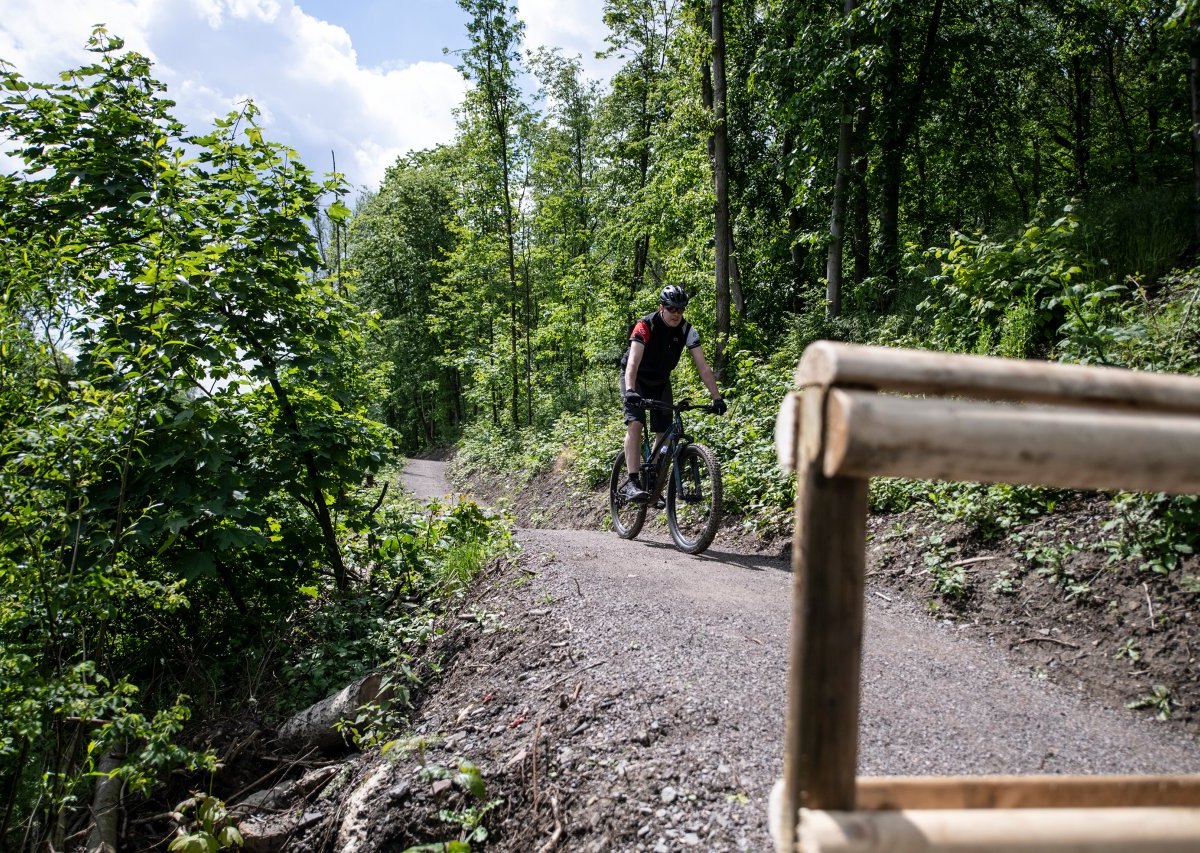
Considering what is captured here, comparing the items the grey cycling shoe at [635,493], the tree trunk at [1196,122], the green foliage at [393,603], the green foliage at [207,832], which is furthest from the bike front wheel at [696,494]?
the tree trunk at [1196,122]

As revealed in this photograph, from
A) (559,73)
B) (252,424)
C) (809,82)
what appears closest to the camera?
(252,424)

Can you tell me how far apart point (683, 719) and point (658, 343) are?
4.46 m

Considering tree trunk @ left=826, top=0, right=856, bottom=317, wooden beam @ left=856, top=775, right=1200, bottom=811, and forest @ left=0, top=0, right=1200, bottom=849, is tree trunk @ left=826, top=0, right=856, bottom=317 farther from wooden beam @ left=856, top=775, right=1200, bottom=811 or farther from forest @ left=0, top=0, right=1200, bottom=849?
wooden beam @ left=856, top=775, right=1200, bottom=811

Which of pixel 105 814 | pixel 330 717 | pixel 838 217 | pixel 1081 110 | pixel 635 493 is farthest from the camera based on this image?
pixel 1081 110

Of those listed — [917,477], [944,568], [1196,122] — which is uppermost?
[1196,122]

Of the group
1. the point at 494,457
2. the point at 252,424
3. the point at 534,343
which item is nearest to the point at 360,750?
the point at 252,424

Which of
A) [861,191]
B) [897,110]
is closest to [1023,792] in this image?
[861,191]

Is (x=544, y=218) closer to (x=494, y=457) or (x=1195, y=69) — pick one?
(x=494, y=457)

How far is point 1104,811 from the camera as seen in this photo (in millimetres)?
1403

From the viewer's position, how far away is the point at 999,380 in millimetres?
1387

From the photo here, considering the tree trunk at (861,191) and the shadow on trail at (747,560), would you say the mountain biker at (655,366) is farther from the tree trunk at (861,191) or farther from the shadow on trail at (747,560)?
the tree trunk at (861,191)

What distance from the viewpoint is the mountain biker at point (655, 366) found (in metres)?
6.79

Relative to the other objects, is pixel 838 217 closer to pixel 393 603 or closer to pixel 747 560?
pixel 747 560

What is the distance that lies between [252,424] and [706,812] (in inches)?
186
